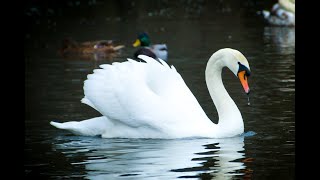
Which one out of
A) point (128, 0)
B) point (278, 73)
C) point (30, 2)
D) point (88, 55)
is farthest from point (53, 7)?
point (278, 73)

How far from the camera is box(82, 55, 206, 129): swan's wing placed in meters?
9.25

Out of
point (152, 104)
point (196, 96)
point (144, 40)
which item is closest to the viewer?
point (152, 104)

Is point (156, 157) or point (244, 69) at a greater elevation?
point (244, 69)

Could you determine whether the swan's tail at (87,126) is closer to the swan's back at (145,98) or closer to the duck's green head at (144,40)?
the swan's back at (145,98)

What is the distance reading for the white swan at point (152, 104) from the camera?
9273mm

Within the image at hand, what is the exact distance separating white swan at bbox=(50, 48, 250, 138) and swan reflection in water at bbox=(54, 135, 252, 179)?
11 centimetres

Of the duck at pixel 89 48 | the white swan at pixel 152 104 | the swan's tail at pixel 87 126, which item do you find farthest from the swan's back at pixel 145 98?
the duck at pixel 89 48

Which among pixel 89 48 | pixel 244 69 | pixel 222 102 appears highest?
pixel 244 69

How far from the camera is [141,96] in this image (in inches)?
367

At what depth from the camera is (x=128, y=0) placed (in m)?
40.4

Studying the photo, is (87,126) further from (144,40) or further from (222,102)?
(144,40)

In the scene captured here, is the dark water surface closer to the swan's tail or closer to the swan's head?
the swan's tail

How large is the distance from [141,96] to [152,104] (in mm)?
148

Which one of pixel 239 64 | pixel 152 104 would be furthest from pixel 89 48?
pixel 152 104
